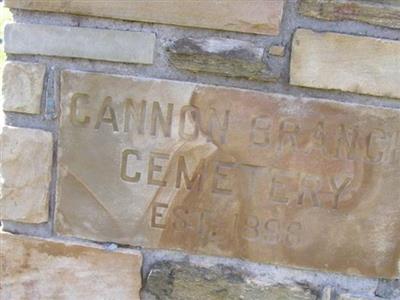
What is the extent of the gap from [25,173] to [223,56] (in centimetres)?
47

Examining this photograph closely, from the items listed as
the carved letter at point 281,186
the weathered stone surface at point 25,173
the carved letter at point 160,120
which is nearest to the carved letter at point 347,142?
the carved letter at point 281,186

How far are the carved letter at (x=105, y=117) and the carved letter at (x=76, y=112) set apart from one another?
23 mm

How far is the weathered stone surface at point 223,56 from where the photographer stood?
1217 millimetres

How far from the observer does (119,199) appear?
4.27 ft

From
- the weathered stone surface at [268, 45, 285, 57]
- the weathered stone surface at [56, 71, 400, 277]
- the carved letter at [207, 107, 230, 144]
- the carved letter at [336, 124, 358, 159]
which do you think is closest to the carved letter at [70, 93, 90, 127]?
the weathered stone surface at [56, 71, 400, 277]

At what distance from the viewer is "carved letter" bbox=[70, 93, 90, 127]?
4.17ft

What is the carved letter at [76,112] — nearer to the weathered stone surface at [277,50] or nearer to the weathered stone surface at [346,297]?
the weathered stone surface at [277,50]

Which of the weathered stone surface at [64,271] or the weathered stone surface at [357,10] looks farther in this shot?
the weathered stone surface at [64,271]

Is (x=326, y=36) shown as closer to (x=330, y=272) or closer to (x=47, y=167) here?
(x=330, y=272)

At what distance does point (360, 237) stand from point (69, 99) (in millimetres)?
645

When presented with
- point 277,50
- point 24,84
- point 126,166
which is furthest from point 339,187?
point 24,84

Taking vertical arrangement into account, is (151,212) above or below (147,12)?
below

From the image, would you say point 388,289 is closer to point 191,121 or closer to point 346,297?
point 346,297

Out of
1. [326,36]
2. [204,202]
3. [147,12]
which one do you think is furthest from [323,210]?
[147,12]
